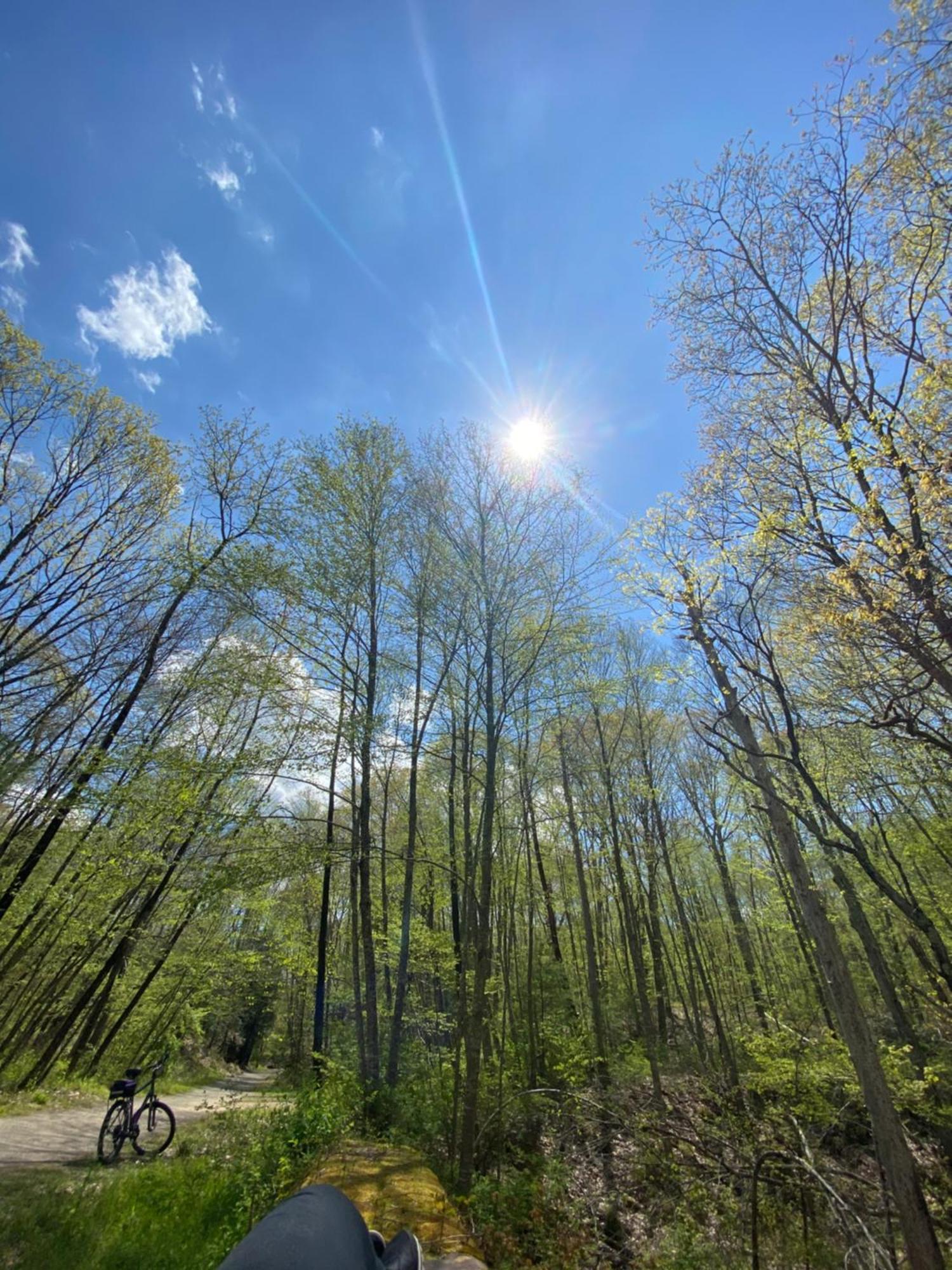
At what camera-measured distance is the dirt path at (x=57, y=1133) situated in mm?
6574

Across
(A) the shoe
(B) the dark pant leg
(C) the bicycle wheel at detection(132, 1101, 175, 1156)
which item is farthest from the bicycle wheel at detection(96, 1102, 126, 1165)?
Result: (B) the dark pant leg

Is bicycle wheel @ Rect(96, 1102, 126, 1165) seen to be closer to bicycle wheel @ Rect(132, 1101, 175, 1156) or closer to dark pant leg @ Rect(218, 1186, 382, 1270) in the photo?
bicycle wheel @ Rect(132, 1101, 175, 1156)

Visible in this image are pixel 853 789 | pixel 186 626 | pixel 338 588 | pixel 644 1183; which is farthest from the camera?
pixel 186 626

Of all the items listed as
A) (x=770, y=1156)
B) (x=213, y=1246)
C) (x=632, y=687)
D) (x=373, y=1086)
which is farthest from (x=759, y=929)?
(x=213, y=1246)

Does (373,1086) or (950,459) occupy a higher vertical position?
(950,459)

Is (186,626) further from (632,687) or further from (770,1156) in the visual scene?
(770,1156)

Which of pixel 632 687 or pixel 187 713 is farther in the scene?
pixel 632 687

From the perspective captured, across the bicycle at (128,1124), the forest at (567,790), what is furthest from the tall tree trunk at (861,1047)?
the bicycle at (128,1124)

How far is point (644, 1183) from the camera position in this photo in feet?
21.5

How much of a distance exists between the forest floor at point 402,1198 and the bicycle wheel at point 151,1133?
3.97 metres

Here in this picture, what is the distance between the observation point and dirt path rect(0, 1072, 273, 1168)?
657 centimetres

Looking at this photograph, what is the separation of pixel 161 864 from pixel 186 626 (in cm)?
681

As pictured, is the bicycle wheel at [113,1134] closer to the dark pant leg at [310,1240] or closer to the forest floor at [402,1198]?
the forest floor at [402,1198]

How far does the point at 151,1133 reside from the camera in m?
8.37
